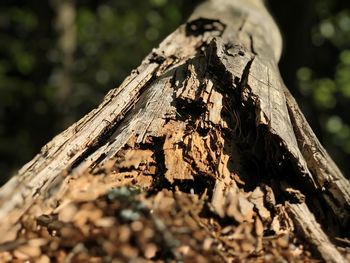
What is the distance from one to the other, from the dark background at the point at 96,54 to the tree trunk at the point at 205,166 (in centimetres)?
539

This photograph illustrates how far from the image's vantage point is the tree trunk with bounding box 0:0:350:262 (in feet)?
5.53

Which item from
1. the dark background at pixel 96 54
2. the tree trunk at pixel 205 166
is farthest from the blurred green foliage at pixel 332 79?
the tree trunk at pixel 205 166

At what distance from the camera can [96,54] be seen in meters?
10.2

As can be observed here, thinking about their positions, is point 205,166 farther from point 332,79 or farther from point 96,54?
point 332,79

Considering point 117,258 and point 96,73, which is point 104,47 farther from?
point 117,258

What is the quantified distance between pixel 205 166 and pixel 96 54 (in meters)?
8.42

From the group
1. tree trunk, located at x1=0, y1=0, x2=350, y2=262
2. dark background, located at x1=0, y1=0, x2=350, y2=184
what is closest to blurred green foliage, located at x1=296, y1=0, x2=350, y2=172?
dark background, located at x1=0, y1=0, x2=350, y2=184

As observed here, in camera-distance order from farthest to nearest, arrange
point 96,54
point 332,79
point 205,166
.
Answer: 1. point 332,79
2. point 96,54
3. point 205,166

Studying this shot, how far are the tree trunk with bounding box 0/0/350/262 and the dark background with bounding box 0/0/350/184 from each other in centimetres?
539

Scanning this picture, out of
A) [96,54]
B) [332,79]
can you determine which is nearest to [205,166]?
[96,54]

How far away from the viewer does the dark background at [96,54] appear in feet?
29.1

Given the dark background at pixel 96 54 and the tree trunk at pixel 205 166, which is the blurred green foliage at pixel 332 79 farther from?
the tree trunk at pixel 205 166

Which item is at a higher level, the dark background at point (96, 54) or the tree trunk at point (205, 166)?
the dark background at point (96, 54)

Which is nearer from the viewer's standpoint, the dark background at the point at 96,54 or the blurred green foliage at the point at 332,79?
the dark background at the point at 96,54
